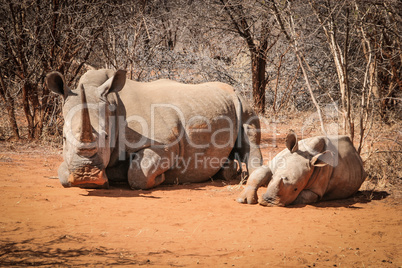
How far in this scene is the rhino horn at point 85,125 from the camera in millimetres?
6254

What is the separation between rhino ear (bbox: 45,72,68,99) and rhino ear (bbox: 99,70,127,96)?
1.68ft

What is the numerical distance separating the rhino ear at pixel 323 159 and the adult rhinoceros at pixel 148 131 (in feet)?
4.81

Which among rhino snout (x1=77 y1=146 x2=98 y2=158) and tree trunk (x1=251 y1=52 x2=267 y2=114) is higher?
tree trunk (x1=251 y1=52 x2=267 y2=114)

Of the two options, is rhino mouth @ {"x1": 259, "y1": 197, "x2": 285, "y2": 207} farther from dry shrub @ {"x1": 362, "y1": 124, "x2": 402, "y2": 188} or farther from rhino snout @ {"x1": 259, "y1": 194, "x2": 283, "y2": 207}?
dry shrub @ {"x1": 362, "y1": 124, "x2": 402, "y2": 188}

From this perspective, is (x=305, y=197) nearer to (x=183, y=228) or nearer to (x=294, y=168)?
(x=294, y=168)

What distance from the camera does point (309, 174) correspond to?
6.79 meters

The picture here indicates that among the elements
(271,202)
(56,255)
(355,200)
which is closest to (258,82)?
(355,200)

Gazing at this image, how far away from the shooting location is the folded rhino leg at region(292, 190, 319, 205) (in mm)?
6852

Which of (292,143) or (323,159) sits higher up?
(292,143)

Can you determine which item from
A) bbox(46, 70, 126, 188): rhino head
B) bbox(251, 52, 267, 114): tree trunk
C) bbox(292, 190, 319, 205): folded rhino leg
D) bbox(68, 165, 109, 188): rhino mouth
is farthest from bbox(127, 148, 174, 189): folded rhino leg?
bbox(251, 52, 267, 114): tree trunk

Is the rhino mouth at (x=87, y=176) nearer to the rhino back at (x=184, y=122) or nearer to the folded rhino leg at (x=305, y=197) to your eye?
the rhino back at (x=184, y=122)

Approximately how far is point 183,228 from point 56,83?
2954mm

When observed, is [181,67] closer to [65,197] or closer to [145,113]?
[145,113]

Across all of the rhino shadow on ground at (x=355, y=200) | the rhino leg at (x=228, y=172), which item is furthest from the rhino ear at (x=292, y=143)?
the rhino leg at (x=228, y=172)
